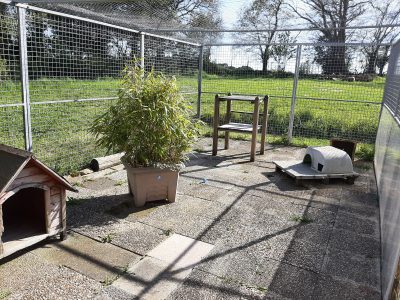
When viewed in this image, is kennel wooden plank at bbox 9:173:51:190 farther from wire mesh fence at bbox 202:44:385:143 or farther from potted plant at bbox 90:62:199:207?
wire mesh fence at bbox 202:44:385:143

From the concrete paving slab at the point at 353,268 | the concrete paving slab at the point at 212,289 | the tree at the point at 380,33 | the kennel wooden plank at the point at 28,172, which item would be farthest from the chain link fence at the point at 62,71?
the tree at the point at 380,33

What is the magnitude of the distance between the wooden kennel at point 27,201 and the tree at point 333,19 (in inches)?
177

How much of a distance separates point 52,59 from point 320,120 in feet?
17.5

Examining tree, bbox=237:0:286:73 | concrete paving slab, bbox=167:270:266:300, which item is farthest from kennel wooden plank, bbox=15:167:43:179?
tree, bbox=237:0:286:73

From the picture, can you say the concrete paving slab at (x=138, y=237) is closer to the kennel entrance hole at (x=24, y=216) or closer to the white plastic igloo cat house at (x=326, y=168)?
the kennel entrance hole at (x=24, y=216)

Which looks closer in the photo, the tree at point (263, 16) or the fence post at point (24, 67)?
the fence post at point (24, 67)

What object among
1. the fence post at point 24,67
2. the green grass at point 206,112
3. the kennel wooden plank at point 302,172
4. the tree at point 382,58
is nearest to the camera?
the fence post at point 24,67

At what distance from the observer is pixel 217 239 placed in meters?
2.78

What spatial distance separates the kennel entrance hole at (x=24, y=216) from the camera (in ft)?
8.05

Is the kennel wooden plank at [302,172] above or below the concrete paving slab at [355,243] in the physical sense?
above

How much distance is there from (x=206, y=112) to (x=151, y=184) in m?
4.71

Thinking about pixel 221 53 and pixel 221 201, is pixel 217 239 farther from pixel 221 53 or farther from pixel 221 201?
pixel 221 53

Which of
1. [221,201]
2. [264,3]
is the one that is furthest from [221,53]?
[221,201]

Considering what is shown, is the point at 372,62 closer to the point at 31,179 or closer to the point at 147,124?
the point at 147,124
